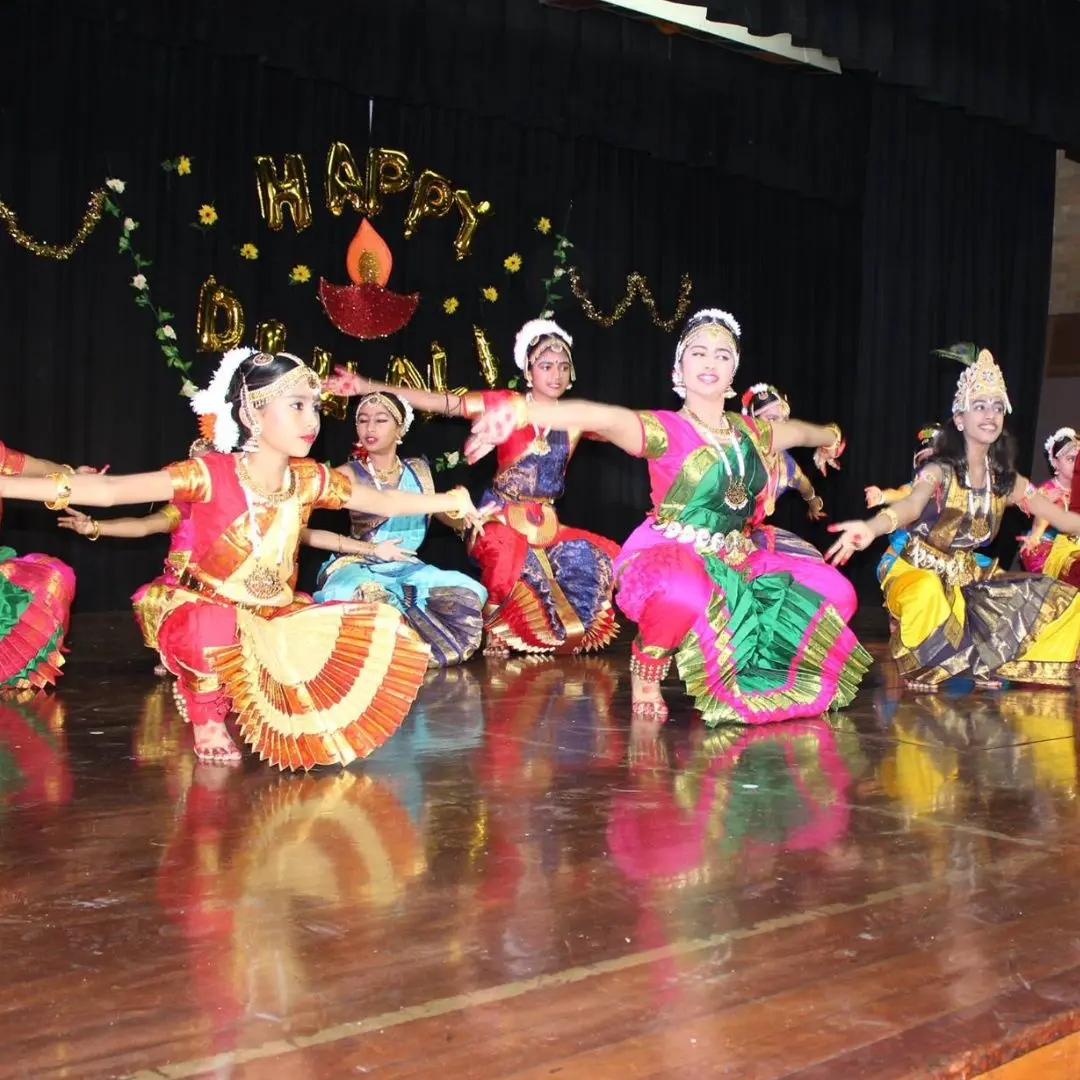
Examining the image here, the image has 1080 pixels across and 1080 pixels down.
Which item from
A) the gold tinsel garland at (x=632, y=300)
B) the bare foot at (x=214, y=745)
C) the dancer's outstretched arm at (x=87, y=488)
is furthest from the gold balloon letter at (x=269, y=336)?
the bare foot at (x=214, y=745)

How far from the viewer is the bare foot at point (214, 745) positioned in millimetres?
3571

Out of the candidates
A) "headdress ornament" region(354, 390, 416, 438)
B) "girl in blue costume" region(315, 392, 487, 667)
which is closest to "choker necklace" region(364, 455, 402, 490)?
"girl in blue costume" region(315, 392, 487, 667)

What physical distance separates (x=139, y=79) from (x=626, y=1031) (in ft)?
18.7

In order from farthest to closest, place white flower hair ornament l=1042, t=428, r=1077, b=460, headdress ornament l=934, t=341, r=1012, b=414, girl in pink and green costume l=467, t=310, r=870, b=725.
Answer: white flower hair ornament l=1042, t=428, r=1077, b=460, headdress ornament l=934, t=341, r=1012, b=414, girl in pink and green costume l=467, t=310, r=870, b=725

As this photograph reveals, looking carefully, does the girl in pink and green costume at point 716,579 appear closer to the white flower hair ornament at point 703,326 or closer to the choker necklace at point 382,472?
the white flower hair ornament at point 703,326

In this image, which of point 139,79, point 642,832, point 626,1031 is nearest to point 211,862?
point 642,832

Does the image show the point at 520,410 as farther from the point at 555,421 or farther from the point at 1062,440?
the point at 1062,440

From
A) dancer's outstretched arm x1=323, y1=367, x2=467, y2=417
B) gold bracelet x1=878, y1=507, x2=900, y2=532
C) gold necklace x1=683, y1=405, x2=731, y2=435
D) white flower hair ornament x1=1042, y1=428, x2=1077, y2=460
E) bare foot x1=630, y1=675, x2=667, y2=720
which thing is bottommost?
bare foot x1=630, y1=675, x2=667, y2=720

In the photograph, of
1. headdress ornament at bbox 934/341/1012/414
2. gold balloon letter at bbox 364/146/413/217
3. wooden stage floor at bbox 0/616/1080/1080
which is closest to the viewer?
wooden stage floor at bbox 0/616/1080/1080

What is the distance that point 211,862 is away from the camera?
2678 mm

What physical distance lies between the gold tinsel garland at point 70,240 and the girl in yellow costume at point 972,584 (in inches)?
147

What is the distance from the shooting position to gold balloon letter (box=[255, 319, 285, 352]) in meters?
7.14

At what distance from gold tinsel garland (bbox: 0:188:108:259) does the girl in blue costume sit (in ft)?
5.58

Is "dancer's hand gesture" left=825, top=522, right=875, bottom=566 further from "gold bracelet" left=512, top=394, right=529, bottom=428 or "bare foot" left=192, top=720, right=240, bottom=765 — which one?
"bare foot" left=192, top=720, right=240, bottom=765
